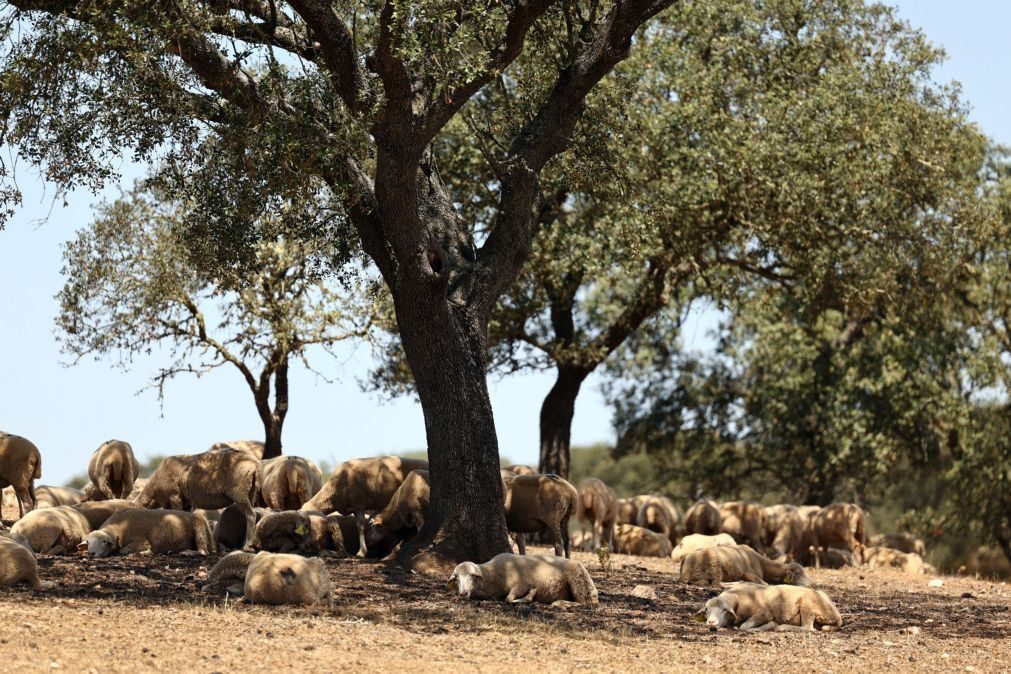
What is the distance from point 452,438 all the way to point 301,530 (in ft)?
7.64

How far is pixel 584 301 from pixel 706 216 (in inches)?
270

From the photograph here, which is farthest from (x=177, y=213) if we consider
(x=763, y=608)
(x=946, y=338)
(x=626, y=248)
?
(x=946, y=338)

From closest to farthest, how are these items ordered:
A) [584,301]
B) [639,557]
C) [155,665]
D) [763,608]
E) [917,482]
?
1. [155,665]
2. [763,608]
3. [639,557]
4. [584,301]
5. [917,482]

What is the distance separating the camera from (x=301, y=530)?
1477 cm

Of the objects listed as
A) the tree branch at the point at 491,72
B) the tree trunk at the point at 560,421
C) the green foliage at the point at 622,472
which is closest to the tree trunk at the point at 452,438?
the tree branch at the point at 491,72

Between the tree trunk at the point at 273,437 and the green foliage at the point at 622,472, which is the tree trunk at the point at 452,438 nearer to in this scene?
the tree trunk at the point at 273,437

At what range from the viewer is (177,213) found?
2161 centimetres

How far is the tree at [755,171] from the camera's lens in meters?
20.4

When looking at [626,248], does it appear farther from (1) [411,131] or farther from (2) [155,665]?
(2) [155,665]

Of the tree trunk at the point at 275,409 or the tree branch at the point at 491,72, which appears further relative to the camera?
the tree trunk at the point at 275,409

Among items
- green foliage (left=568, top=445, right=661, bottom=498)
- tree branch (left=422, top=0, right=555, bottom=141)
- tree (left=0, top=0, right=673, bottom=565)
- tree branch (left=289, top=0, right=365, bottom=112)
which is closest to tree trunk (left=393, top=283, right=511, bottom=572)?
tree (left=0, top=0, right=673, bottom=565)

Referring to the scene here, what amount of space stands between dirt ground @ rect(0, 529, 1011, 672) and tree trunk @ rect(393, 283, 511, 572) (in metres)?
0.69

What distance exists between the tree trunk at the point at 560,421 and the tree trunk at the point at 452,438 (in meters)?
9.61

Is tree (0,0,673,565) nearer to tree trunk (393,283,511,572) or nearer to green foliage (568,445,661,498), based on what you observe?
tree trunk (393,283,511,572)
